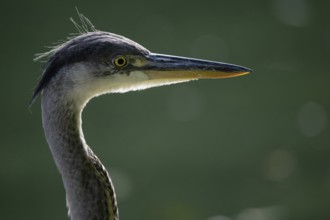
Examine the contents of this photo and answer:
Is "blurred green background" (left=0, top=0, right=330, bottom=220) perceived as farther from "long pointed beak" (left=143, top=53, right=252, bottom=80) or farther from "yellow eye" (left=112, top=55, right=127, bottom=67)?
"yellow eye" (left=112, top=55, right=127, bottom=67)

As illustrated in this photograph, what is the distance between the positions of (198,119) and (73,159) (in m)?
3.12

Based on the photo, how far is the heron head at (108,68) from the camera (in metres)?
3.23

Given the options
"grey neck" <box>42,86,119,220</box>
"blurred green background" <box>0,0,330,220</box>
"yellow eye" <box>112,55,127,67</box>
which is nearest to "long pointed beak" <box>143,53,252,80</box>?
"yellow eye" <box>112,55,127,67</box>

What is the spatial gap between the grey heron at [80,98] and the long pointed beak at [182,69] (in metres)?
0.06

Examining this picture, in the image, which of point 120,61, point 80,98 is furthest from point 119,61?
point 80,98

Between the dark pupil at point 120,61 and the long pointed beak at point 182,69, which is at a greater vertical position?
the dark pupil at point 120,61

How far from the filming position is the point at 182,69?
3527 millimetres

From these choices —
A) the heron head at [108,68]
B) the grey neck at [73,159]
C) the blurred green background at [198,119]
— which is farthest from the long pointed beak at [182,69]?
the blurred green background at [198,119]

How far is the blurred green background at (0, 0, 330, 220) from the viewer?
5.53 metres

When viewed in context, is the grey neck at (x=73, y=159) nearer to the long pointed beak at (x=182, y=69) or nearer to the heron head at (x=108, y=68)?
the heron head at (x=108, y=68)

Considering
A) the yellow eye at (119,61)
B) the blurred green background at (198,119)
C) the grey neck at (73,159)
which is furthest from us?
the blurred green background at (198,119)

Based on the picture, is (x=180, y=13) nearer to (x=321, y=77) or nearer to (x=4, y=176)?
(x=321, y=77)

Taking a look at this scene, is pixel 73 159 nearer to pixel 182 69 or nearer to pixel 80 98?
pixel 80 98

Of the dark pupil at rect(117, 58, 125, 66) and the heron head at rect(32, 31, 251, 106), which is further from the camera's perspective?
the dark pupil at rect(117, 58, 125, 66)
